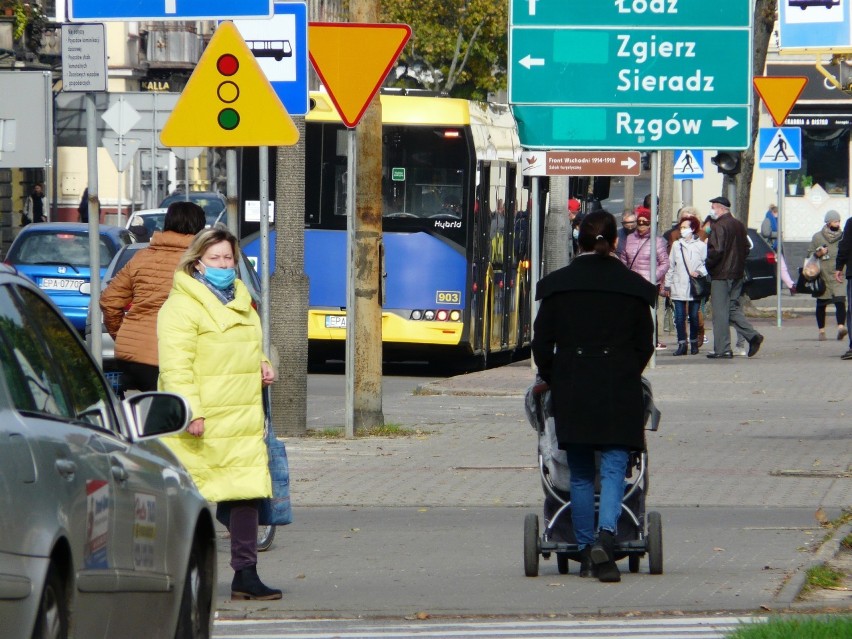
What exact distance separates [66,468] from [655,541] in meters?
4.39

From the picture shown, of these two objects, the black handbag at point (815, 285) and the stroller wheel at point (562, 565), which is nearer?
the stroller wheel at point (562, 565)

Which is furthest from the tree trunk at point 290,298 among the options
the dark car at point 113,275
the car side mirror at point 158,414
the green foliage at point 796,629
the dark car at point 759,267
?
the dark car at point 759,267

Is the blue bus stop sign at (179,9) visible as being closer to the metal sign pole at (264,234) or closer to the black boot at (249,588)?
the metal sign pole at (264,234)

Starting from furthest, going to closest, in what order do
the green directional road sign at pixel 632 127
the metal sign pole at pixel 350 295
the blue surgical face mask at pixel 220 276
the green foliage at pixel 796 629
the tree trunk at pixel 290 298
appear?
the tree trunk at pixel 290 298 < the green directional road sign at pixel 632 127 < the metal sign pole at pixel 350 295 < the blue surgical face mask at pixel 220 276 < the green foliage at pixel 796 629

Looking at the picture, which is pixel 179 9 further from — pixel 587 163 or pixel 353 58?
pixel 587 163

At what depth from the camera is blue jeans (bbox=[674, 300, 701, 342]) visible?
2644 cm

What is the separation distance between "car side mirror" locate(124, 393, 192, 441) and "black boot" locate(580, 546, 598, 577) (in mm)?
3205

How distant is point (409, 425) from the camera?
1662 cm

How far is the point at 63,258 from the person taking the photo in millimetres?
24312

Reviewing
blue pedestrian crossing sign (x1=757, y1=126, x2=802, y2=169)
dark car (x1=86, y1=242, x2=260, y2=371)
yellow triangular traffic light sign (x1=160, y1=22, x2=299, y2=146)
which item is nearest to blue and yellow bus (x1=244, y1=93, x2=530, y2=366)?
dark car (x1=86, y1=242, x2=260, y2=371)

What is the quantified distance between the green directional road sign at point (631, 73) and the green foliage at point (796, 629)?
7.85m

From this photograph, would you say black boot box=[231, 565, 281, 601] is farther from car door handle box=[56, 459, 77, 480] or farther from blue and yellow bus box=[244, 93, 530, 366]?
blue and yellow bus box=[244, 93, 530, 366]

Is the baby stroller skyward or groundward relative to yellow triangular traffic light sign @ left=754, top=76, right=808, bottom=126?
groundward

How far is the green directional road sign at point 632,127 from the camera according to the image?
1476 cm
